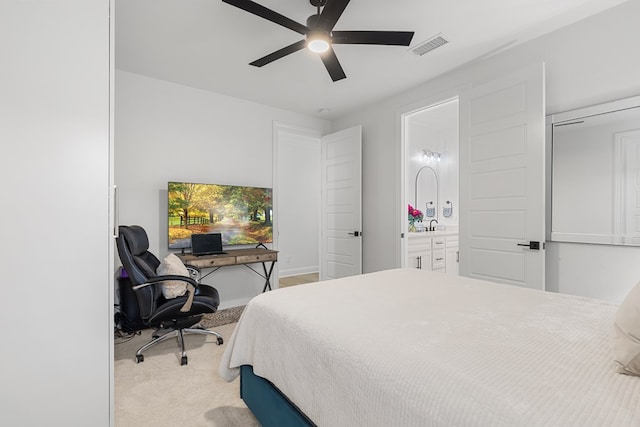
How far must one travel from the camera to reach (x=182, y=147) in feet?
12.0

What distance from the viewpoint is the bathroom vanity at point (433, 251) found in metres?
4.32

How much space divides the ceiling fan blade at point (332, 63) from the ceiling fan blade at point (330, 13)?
0.26 meters

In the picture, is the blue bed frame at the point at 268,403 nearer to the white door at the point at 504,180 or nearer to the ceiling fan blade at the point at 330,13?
the ceiling fan blade at the point at 330,13

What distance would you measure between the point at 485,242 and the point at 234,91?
10.8 ft

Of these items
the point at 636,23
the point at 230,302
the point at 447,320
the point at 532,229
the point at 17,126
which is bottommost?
the point at 230,302

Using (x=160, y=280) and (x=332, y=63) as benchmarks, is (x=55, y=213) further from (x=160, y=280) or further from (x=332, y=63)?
(x=332, y=63)

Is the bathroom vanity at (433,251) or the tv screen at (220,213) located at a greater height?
the tv screen at (220,213)

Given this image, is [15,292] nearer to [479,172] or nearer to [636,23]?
[479,172]

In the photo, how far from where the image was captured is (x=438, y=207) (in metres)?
5.54

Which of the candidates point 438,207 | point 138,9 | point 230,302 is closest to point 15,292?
point 138,9

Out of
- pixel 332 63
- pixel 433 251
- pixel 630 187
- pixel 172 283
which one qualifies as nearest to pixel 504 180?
pixel 630 187

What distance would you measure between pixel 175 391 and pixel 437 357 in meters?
1.87

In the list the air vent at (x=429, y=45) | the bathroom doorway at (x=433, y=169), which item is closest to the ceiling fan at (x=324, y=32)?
the air vent at (x=429, y=45)

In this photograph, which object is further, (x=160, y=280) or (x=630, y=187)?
(x=160, y=280)
